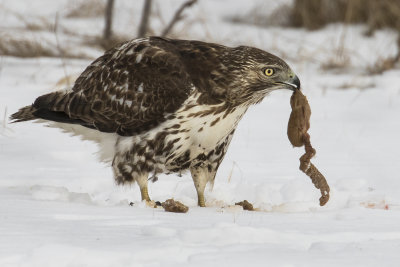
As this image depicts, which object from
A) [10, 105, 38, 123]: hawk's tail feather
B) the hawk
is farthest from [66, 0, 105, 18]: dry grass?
the hawk

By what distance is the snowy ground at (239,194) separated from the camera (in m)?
3.82

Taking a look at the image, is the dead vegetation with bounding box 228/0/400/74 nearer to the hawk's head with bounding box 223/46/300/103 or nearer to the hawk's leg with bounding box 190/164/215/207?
the hawk's leg with bounding box 190/164/215/207

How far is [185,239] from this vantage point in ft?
13.1

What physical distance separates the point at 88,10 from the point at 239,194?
8.77 meters

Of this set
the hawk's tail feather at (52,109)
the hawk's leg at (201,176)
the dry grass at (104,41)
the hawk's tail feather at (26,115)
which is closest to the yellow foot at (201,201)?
the hawk's leg at (201,176)

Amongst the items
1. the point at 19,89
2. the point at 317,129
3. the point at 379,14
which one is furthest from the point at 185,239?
the point at 379,14

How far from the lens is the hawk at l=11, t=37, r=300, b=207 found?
17.3ft

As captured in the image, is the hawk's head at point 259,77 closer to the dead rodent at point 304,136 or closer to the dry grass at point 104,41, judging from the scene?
the dead rodent at point 304,136

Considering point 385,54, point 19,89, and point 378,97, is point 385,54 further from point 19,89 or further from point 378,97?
point 19,89

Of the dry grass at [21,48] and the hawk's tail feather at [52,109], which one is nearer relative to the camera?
the hawk's tail feather at [52,109]

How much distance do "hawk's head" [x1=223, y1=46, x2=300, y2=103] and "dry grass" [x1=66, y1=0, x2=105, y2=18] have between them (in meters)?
9.17

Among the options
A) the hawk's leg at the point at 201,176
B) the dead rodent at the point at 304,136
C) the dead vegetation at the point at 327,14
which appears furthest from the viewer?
the dead vegetation at the point at 327,14

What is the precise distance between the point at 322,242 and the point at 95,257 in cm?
112

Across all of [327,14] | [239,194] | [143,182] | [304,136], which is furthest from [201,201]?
[327,14]
